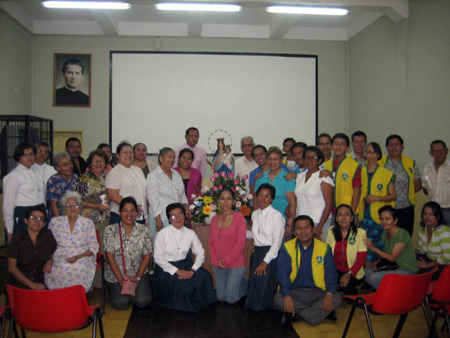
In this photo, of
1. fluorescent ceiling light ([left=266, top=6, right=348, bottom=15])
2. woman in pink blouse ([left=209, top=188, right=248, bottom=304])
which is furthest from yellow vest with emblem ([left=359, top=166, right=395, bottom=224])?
fluorescent ceiling light ([left=266, top=6, right=348, bottom=15])

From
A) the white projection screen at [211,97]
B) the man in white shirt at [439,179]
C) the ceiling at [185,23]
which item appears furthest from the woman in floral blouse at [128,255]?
the white projection screen at [211,97]

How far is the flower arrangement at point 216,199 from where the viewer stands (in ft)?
14.4

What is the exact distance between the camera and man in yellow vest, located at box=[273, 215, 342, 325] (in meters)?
3.50

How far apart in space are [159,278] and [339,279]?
1748 millimetres

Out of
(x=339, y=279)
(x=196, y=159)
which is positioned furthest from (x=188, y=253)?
(x=196, y=159)

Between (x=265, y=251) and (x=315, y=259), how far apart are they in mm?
580

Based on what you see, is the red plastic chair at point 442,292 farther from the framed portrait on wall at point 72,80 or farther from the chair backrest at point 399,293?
the framed portrait on wall at point 72,80

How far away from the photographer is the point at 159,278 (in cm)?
399

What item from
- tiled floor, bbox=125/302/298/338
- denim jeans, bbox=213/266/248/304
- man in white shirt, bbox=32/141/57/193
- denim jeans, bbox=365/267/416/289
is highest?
man in white shirt, bbox=32/141/57/193

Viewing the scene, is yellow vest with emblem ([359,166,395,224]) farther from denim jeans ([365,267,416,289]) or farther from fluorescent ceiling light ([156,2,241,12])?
fluorescent ceiling light ([156,2,241,12])

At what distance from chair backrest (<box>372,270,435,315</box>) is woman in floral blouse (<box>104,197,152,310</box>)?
7.22 ft

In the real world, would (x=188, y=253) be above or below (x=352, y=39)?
below

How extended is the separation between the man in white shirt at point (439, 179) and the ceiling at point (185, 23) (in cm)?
335

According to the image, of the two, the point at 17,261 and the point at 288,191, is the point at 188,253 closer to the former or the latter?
the point at 288,191
